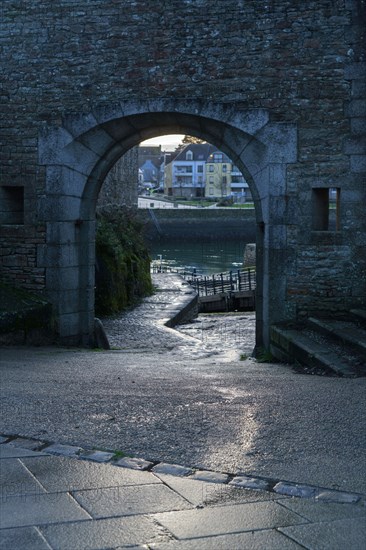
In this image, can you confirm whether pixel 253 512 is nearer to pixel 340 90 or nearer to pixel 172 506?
pixel 172 506

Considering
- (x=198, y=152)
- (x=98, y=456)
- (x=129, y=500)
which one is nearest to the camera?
(x=129, y=500)

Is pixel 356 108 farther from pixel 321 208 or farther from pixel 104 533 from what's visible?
pixel 104 533

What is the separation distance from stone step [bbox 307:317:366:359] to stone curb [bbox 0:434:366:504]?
4.07 m

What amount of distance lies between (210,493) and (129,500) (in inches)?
16.8

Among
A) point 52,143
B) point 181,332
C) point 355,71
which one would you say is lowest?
point 181,332

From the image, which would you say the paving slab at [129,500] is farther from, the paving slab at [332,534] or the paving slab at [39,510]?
the paving slab at [332,534]

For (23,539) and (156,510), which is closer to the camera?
(23,539)

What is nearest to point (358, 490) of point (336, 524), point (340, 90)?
point (336, 524)

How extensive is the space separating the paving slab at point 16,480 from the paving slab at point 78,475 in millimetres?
40

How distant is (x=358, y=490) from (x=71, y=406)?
8.25 ft

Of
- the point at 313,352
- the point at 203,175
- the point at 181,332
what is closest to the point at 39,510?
the point at 313,352

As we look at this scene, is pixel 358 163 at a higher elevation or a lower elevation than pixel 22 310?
higher

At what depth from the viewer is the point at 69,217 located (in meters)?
10.4

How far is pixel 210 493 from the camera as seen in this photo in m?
3.74
